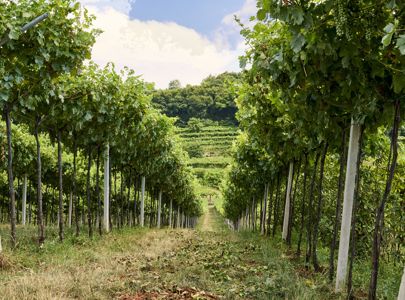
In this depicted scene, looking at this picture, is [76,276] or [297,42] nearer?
[297,42]

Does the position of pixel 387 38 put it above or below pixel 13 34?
below

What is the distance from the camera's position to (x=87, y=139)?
38.8ft

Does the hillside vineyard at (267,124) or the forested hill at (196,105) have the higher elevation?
the forested hill at (196,105)

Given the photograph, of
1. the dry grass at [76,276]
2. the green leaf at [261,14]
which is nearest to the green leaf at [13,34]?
the dry grass at [76,276]

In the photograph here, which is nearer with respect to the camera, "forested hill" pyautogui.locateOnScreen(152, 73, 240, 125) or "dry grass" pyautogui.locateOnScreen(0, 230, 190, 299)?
"dry grass" pyautogui.locateOnScreen(0, 230, 190, 299)

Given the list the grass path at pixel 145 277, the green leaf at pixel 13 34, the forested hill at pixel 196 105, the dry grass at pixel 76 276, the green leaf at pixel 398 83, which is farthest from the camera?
the forested hill at pixel 196 105

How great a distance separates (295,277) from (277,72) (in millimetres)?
3501

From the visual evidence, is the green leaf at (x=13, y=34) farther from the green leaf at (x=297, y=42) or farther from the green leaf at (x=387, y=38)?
the green leaf at (x=387, y=38)

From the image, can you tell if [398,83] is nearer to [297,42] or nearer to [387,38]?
[297,42]

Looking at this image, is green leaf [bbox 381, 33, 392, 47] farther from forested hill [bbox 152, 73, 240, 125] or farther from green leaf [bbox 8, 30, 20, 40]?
forested hill [bbox 152, 73, 240, 125]

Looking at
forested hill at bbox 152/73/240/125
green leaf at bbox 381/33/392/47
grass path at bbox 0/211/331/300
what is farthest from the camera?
forested hill at bbox 152/73/240/125

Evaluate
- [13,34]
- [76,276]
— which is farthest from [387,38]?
[13,34]

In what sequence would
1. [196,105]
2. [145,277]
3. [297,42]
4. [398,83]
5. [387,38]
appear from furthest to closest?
1. [196,105]
2. [145,277]
3. [398,83]
4. [297,42]
5. [387,38]

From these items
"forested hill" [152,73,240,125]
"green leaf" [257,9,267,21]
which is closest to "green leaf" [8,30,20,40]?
"green leaf" [257,9,267,21]
